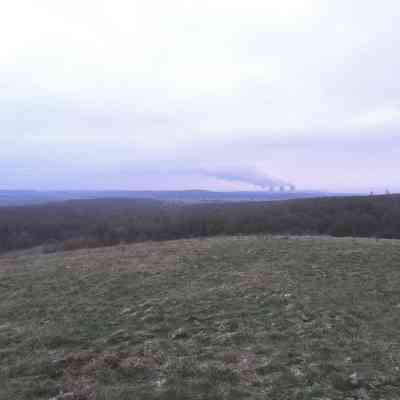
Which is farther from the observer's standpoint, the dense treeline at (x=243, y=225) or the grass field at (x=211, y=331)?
the dense treeline at (x=243, y=225)

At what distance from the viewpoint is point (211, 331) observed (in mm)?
6660

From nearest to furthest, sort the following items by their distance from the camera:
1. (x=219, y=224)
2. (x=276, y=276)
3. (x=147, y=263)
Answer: (x=276, y=276), (x=147, y=263), (x=219, y=224)

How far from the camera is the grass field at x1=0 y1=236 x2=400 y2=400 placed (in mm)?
4715

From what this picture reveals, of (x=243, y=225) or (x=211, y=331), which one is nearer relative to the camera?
(x=211, y=331)

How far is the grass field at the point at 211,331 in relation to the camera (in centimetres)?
471

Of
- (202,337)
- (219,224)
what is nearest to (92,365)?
(202,337)

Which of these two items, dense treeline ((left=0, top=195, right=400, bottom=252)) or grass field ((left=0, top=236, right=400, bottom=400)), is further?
dense treeline ((left=0, top=195, right=400, bottom=252))

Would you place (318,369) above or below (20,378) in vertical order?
above

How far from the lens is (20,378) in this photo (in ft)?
17.3

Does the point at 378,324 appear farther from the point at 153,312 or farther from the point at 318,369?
the point at 153,312

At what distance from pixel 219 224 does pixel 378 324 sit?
4262cm

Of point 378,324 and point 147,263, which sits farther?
point 147,263

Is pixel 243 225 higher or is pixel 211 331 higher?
pixel 211 331

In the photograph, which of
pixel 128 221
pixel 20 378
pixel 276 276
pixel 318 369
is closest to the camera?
pixel 318 369
